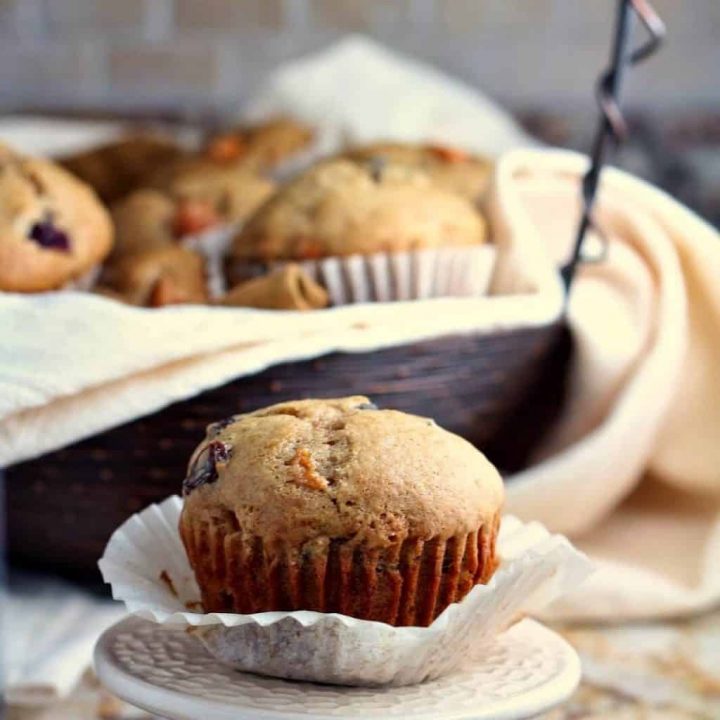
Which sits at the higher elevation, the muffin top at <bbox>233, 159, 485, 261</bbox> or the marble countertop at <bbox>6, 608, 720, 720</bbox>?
the muffin top at <bbox>233, 159, 485, 261</bbox>

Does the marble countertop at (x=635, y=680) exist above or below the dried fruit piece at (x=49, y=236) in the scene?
below

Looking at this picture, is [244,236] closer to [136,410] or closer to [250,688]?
[136,410]

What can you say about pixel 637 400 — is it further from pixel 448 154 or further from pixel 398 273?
pixel 448 154

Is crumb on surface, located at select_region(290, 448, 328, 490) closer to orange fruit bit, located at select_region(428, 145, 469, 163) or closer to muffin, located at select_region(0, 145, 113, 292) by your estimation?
muffin, located at select_region(0, 145, 113, 292)

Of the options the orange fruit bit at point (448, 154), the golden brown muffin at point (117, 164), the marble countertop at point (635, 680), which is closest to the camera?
the marble countertop at point (635, 680)

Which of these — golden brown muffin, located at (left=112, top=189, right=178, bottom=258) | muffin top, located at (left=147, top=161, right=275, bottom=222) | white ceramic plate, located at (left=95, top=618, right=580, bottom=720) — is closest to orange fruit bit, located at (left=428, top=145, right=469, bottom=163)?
muffin top, located at (left=147, top=161, right=275, bottom=222)

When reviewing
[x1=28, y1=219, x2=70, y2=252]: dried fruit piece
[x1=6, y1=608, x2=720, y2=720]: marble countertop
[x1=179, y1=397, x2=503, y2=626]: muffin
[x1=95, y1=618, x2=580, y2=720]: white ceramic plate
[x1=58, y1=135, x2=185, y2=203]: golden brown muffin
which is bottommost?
[x1=6, y1=608, x2=720, y2=720]: marble countertop

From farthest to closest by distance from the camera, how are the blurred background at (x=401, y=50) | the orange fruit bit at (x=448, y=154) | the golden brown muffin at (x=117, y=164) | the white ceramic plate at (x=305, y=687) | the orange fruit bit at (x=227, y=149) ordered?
the blurred background at (x=401, y=50) < the golden brown muffin at (x=117, y=164) < the orange fruit bit at (x=227, y=149) < the orange fruit bit at (x=448, y=154) < the white ceramic plate at (x=305, y=687)

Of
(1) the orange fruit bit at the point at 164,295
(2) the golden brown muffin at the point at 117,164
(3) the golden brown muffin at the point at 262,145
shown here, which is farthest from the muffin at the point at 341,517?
(2) the golden brown muffin at the point at 117,164

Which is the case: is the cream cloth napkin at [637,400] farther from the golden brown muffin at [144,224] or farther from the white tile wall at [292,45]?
the white tile wall at [292,45]
